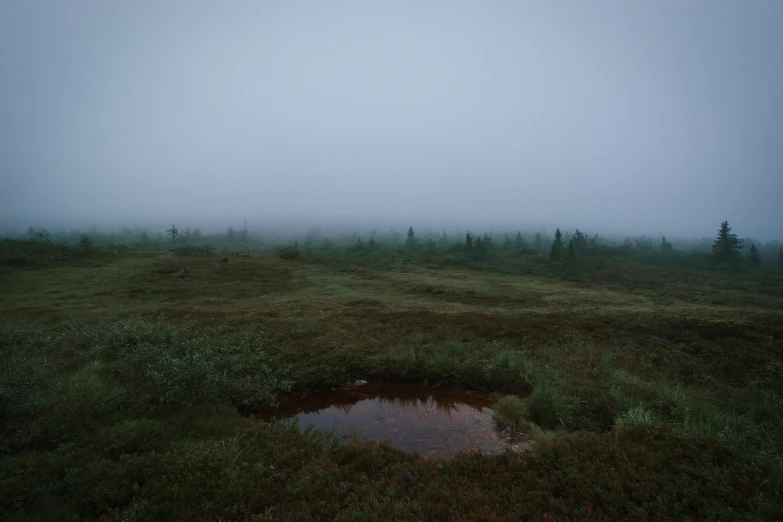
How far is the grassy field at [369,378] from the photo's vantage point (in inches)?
234

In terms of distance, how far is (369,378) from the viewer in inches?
515

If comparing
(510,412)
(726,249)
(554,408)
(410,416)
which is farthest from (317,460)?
(726,249)

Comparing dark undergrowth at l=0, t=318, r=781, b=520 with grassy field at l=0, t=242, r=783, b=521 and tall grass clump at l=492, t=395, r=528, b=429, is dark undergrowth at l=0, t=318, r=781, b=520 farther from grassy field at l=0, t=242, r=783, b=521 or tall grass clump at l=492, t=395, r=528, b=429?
tall grass clump at l=492, t=395, r=528, b=429

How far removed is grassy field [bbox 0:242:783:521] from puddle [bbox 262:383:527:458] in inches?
26.1

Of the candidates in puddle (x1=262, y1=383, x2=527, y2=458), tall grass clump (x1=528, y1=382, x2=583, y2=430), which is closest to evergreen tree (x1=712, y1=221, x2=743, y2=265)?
tall grass clump (x1=528, y1=382, x2=583, y2=430)

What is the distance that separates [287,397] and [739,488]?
10892 mm

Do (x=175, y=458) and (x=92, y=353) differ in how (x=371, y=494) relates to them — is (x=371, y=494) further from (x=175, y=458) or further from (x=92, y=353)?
(x=92, y=353)

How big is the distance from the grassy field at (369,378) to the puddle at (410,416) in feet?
2.18

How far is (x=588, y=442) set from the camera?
763 centimetres

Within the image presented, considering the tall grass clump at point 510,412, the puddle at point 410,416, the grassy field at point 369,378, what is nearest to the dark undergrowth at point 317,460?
the grassy field at point 369,378

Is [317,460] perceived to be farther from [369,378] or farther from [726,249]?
[726,249]

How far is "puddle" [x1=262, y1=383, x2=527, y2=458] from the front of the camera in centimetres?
909

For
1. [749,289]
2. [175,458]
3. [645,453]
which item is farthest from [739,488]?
[749,289]

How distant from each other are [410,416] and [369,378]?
2.84 metres
